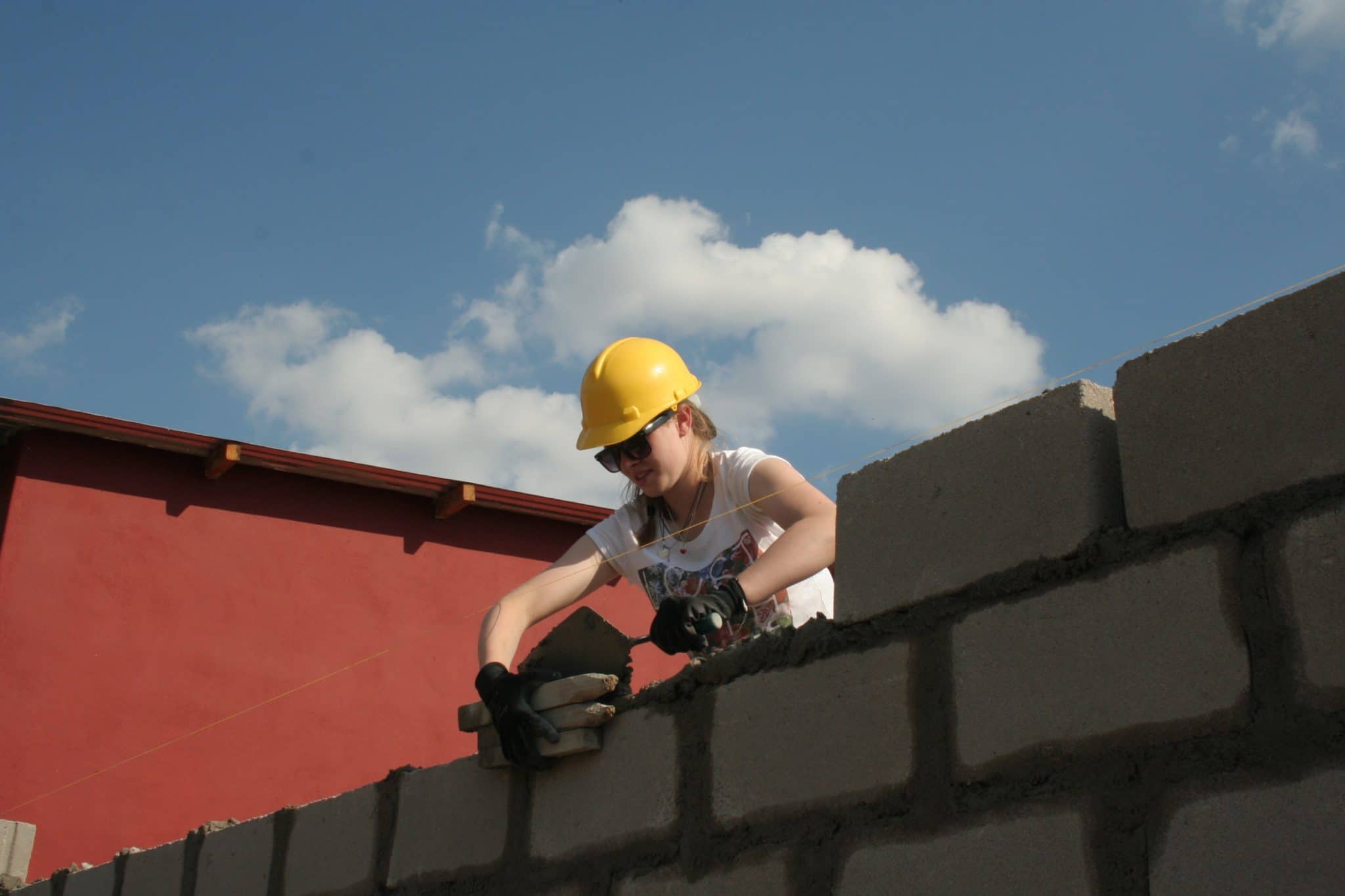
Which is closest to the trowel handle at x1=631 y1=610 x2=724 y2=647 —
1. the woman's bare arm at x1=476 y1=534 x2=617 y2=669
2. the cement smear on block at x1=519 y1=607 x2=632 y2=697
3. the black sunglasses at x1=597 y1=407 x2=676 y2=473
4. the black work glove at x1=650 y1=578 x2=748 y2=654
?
the black work glove at x1=650 y1=578 x2=748 y2=654

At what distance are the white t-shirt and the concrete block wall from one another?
2.21 ft

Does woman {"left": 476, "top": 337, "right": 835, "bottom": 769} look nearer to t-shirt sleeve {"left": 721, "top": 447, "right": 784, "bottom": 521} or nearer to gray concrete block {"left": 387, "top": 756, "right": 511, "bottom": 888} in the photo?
t-shirt sleeve {"left": 721, "top": 447, "right": 784, "bottom": 521}

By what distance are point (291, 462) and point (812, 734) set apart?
298 inches

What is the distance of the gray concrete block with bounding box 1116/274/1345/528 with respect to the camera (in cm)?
186

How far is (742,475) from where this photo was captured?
11.5 feet

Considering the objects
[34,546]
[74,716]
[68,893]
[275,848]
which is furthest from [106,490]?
[275,848]

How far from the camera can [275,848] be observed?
12.6 feet

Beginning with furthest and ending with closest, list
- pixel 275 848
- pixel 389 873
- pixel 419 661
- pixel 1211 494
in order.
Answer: pixel 419 661 → pixel 275 848 → pixel 389 873 → pixel 1211 494

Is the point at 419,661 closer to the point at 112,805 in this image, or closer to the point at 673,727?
the point at 112,805

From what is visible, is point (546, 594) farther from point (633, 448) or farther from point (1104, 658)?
point (1104, 658)

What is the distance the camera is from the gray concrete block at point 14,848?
18.5 ft

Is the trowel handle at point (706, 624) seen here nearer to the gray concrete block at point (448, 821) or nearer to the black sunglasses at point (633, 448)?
the gray concrete block at point (448, 821)

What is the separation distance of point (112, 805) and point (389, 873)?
18.3ft

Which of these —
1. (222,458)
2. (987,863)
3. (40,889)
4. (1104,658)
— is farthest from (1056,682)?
(222,458)
